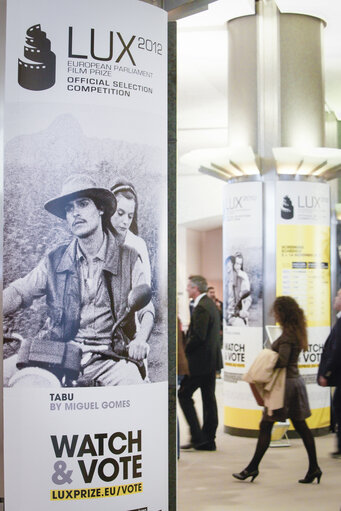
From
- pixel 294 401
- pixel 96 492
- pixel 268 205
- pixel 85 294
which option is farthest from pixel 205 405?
pixel 85 294

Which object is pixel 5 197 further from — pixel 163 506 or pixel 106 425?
pixel 163 506

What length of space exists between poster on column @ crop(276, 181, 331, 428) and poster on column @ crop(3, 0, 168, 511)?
5.71 m

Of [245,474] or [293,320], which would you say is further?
[245,474]

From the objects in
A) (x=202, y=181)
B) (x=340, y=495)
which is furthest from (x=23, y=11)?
(x=202, y=181)

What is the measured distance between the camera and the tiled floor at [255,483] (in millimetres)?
6457

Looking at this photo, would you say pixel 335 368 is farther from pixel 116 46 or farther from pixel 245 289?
pixel 116 46

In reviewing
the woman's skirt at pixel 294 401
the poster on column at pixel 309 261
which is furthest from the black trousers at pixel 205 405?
the woman's skirt at pixel 294 401

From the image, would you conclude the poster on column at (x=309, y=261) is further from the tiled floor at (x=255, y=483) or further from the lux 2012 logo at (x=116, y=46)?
the lux 2012 logo at (x=116, y=46)

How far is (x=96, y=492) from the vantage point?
413 cm

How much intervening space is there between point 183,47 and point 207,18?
119 cm

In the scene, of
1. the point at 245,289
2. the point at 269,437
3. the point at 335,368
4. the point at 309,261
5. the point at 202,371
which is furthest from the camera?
the point at 309,261

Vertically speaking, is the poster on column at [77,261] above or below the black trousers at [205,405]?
above

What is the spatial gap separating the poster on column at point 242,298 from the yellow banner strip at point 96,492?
5618 millimetres

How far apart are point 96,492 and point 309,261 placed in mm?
6261
